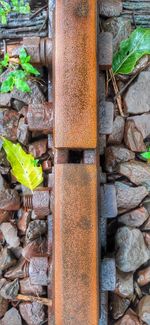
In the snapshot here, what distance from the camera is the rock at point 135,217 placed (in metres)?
2.18

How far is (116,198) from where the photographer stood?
212 centimetres

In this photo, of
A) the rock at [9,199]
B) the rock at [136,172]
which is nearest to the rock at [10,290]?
the rock at [9,199]

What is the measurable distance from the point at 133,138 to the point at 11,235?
102cm

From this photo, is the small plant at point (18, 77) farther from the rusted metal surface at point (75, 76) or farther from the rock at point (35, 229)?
the rock at point (35, 229)

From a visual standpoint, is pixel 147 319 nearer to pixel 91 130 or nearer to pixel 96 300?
pixel 96 300

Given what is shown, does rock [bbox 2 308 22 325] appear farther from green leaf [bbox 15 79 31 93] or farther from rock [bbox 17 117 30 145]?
green leaf [bbox 15 79 31 93]

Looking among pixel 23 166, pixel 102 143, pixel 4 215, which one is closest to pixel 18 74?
pixel 23 166

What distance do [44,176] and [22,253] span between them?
0.52 m

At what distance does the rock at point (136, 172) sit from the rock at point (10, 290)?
101 centimetres

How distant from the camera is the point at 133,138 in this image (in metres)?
2.16

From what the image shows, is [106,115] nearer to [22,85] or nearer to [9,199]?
[22,85]

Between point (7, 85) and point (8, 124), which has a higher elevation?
point (7, 85)

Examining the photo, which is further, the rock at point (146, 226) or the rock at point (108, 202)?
the rock at point (146, 226)

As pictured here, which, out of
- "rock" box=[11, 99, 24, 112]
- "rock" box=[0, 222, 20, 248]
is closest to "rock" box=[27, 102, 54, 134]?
"rock" box=[11, 99, 24, 112]
